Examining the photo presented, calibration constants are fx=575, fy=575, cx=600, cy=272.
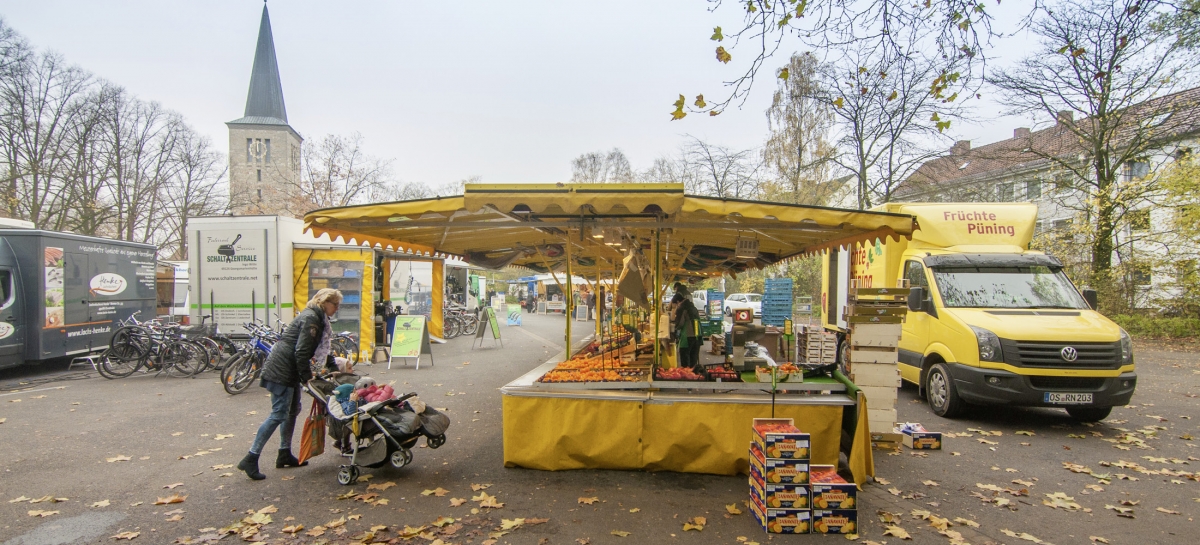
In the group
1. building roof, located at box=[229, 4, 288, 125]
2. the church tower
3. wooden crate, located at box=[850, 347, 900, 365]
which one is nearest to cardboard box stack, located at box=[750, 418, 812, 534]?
wooden crate, located at box=[850, 347, 900, 365]

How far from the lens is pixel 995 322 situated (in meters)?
7.09

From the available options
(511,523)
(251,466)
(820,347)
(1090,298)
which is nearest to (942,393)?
(820,347)

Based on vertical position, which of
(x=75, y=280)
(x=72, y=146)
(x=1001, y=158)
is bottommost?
(x=75, y=280)

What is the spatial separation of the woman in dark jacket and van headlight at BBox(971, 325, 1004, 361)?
7219 millimetres

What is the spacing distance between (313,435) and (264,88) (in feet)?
203

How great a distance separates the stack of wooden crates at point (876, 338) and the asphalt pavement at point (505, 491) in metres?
0.73

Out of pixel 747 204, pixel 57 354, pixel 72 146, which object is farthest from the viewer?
pixel 72 146

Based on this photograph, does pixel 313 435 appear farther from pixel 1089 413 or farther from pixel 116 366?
pixel 1089 413

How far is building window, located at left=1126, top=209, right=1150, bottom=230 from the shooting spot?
17125 millimetres

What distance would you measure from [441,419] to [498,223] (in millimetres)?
1938

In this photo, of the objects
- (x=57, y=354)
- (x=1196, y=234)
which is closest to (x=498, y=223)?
(x=57, y=354)

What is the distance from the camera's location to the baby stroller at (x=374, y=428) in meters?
4.87

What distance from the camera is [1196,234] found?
52.4 feet

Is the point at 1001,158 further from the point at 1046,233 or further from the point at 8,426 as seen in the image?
the point at 8,426
